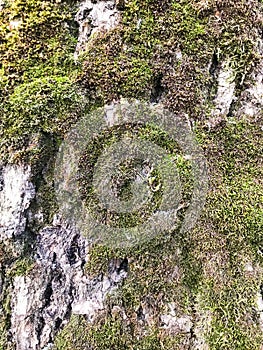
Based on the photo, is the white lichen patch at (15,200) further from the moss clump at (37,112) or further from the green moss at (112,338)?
the green moss at (112,338)

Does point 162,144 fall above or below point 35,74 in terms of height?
below

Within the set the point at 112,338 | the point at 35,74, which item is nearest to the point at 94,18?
the point at 35,74

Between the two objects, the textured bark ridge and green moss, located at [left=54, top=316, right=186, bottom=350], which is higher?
the textured bark ridge

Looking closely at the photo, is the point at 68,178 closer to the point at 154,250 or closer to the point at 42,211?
the point at 42,211

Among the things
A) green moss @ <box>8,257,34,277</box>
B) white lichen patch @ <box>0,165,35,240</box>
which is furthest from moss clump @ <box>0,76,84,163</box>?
green moss @ <box>8,257,34,277</box>

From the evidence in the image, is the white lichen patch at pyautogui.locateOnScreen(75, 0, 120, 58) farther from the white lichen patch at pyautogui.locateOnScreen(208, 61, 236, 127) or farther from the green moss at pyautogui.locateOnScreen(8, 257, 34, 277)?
the green moss at pyautogui.locateOnScreen(8, 257, 34, 277)

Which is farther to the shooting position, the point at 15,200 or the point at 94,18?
the point at 94,18

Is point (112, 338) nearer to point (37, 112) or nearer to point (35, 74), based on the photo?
point (37, 112)

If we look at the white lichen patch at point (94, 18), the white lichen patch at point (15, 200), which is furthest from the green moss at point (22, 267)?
the white lichen patch at point (94, 18)

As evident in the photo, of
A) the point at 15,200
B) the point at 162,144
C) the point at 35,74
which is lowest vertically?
the point at 15,200
